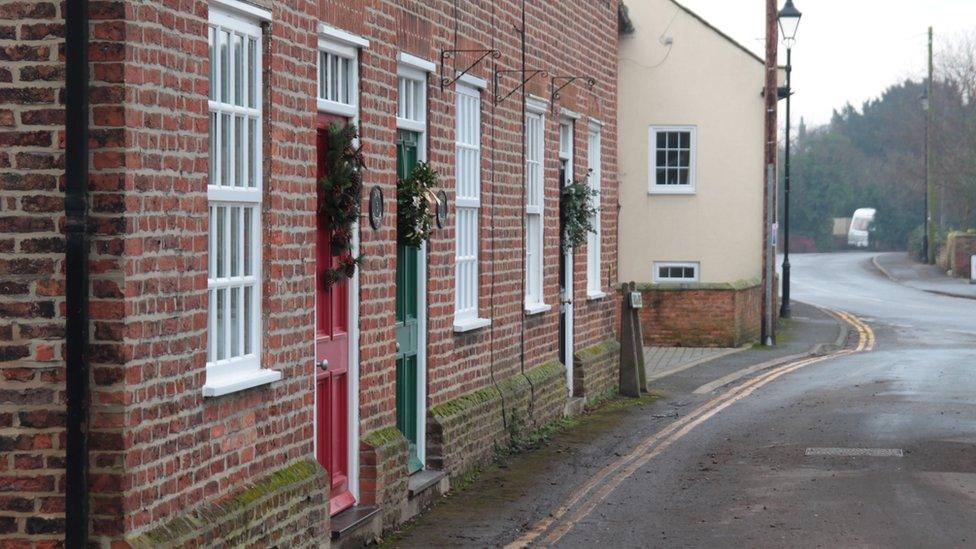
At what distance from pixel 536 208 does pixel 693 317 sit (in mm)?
12908

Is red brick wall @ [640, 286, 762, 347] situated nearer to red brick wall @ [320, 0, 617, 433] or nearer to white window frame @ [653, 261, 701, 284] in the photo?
white window frame @ [653, 261, 701, 284]

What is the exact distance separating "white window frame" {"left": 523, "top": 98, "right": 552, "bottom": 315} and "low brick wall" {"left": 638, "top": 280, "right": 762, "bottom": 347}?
1220cm

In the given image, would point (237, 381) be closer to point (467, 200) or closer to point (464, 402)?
point (464, 402)

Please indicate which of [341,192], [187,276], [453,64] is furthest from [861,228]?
[187,276]

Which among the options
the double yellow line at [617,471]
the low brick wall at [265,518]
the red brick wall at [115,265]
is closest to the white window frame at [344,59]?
the red brick wall at [115,265]

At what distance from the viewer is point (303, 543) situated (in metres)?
8.32

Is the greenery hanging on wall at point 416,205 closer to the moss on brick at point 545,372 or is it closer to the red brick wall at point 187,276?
the red brick wall at point 187,276

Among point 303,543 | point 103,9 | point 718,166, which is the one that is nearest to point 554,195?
point 303,543

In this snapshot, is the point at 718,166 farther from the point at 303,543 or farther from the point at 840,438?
the point at 303,543

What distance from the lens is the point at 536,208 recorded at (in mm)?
15586

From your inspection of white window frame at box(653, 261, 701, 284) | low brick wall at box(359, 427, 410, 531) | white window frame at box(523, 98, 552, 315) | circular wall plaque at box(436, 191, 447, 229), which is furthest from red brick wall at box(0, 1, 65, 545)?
white window frame at box(653, 261, 701, 284)

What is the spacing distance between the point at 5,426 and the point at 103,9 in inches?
71.1

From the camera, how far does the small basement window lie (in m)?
30.8

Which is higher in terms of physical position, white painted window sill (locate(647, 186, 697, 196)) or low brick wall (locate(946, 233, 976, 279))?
white painted window sill (locate(647, 186, 697, 196))
